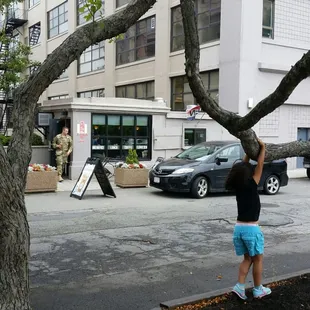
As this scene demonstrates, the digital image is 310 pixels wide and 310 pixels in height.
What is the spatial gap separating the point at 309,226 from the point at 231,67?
11.4m

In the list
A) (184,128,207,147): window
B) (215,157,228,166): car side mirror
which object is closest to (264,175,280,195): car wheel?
(215,157,228,166): car side mirror

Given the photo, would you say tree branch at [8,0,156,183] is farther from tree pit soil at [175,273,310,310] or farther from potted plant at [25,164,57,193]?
potted plant at [25,164,57,193]

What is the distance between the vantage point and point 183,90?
72.1 ft

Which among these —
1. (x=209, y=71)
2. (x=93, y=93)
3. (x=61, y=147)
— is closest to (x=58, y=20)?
(x=93, y=93)

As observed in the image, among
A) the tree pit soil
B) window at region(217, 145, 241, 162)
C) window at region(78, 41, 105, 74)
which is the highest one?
window at region(78, 41, 105, 74)

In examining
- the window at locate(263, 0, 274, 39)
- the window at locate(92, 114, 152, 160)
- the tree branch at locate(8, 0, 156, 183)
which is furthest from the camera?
the window at locate(263, 0, 274, 39)

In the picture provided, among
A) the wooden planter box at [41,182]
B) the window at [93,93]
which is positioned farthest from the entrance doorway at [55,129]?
the window at [93,93]

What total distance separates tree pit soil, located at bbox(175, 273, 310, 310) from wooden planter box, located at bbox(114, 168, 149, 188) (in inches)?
381

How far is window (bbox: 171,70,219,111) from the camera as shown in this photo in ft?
67.1

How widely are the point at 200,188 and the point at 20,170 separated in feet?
30.5

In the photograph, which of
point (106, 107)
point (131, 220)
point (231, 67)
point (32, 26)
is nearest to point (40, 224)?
point (131, 220)

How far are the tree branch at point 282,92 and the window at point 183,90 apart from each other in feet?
55.3

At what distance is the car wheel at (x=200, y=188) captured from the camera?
39.7 feet

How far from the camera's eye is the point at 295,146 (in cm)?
430
